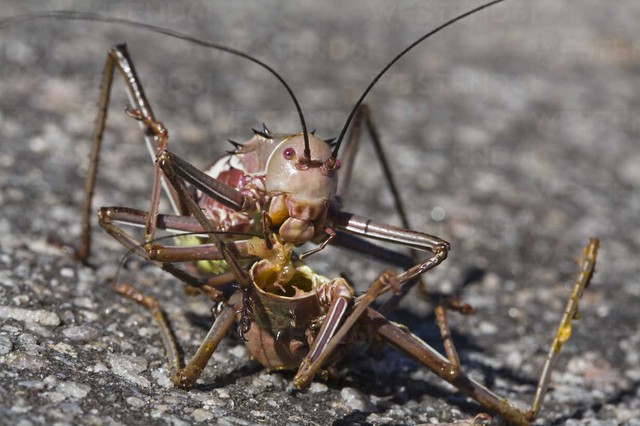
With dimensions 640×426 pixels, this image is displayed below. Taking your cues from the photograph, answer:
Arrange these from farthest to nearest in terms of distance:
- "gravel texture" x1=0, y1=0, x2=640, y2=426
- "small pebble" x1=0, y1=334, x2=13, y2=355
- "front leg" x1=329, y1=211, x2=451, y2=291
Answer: "gravel texture" x1=0, y1=0, x2=640, y2=426 < "front leg" x1=329, y1=211, x2=451, y2=291 < "small pebble" x1=0, y1=334, x2=13, y2=355

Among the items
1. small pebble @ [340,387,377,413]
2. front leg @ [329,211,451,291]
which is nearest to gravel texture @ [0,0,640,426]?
small pebble @ [340,387,377,413]

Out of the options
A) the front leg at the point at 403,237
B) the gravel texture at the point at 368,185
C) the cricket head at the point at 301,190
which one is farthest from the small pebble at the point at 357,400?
the cricket head at the point at 301,190

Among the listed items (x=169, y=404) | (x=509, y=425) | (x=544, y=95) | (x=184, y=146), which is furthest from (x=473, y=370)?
(x=544, y=95)

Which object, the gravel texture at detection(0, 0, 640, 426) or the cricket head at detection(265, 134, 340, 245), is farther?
the gravel texture at detection(0, 0, 640, 426)

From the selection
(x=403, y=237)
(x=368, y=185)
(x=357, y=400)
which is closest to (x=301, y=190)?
(x=403, y=237)

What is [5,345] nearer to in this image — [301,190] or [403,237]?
[301,190]

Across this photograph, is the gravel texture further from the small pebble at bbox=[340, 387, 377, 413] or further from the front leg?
the front leg
